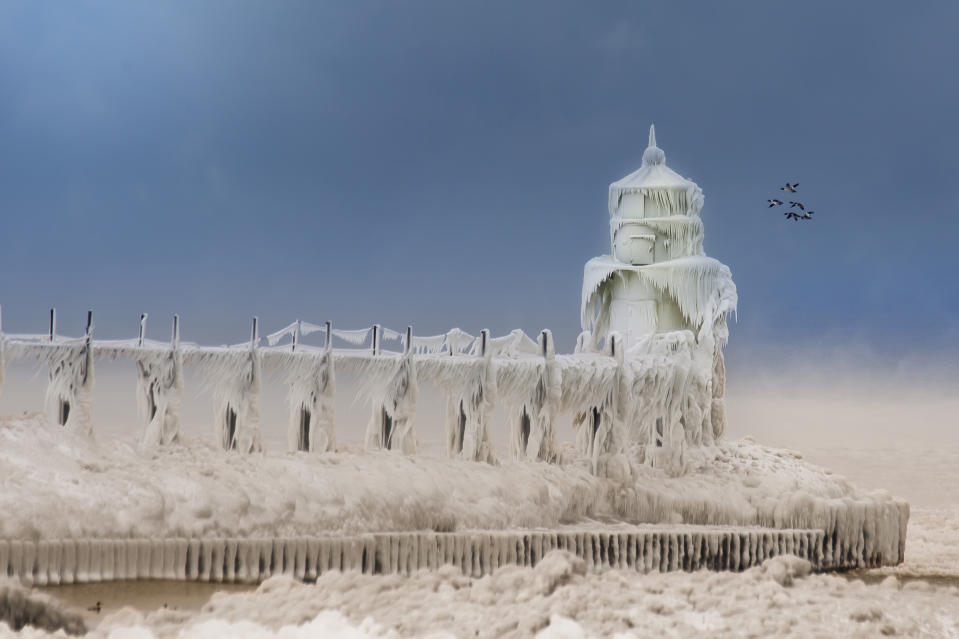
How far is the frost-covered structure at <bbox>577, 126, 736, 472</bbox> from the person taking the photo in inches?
913

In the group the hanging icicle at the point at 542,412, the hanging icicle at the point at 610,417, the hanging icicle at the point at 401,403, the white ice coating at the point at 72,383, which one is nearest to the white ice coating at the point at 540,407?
the hanging icicle at the point at 542,412

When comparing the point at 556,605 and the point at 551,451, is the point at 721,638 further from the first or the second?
the point at 551,451

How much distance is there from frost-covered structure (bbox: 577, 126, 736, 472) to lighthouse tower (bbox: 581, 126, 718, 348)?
0.06ft

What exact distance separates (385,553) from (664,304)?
9.92m

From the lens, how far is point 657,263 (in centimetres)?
2467

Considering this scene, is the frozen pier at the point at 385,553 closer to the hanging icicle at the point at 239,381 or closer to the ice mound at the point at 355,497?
the ice mound at the point at 355,497

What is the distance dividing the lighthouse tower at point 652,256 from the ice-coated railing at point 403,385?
168cm

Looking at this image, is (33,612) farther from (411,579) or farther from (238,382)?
(238,382)

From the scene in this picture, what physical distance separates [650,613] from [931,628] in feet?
11.5

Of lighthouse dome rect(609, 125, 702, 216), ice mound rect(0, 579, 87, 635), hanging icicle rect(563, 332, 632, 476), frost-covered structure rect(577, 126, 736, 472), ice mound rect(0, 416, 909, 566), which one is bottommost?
ice mound rect(0, 579, 87, 635)

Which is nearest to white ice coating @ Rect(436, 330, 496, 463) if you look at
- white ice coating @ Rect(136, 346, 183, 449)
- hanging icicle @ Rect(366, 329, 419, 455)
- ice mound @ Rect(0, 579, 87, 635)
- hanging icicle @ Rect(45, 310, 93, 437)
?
hanging icicle @ Rect(366, 329, 419, 455)

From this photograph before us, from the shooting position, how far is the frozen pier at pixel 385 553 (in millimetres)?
15594

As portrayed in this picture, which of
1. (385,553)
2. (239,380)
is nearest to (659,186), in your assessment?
(239,380)

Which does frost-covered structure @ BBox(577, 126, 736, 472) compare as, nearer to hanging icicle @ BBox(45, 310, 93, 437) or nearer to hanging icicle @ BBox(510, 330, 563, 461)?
hanging icicle @ BBox(510, 330, 563, 461)
